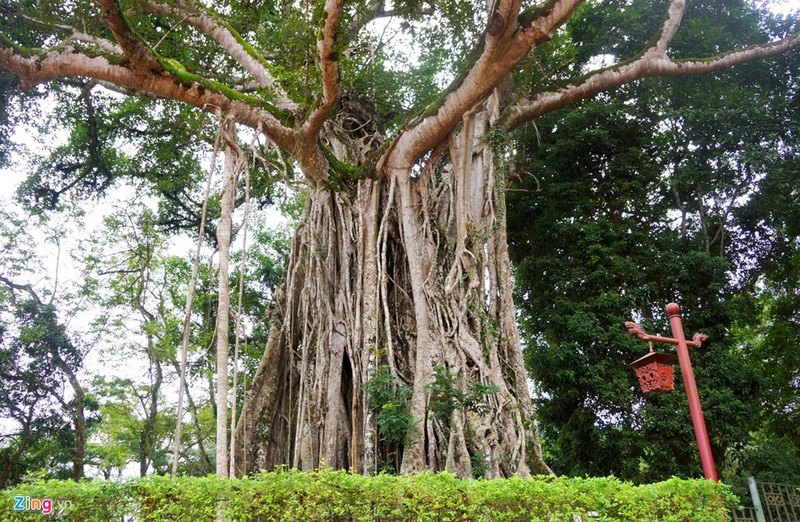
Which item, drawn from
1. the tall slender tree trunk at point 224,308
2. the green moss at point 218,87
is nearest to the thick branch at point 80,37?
the green moss at point 218,87

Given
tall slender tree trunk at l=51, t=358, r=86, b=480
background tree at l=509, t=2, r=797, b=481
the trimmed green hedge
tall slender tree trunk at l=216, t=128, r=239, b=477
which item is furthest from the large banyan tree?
tall slender tree trunk at l=51, t=358, r=86, b=480

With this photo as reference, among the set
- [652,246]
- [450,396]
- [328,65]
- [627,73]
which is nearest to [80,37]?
[328,65]

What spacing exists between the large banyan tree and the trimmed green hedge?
4.54 feet

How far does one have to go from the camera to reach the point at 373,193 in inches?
234

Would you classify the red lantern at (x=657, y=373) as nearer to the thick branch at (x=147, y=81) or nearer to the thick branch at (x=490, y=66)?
the thick branch at (x=490, y=66)

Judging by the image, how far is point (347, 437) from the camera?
17.4 ft

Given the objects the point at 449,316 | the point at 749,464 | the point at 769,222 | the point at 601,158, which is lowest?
the point at 749,464

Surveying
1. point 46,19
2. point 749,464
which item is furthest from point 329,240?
point 749,464

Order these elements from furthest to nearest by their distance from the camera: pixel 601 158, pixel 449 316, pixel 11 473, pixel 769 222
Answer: pixel 11 473 → pixel 601 158 → pixel 769 222 → pixel 449 316

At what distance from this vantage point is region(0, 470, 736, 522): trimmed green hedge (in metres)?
2.48

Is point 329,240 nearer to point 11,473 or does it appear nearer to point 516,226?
point 516,226

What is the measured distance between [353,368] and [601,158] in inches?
207

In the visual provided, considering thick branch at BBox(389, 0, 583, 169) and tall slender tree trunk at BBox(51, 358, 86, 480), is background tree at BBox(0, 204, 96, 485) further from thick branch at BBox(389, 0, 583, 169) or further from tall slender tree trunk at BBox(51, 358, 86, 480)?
thick branch at BBox(389, 0, 583, 169)

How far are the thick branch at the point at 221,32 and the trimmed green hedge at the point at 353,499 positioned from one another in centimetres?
431
